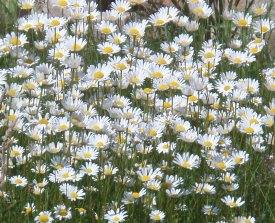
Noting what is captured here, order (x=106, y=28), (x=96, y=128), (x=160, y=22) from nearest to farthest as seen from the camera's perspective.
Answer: (x=96, y=128), (x=160, y=22), (x=106, y=28)

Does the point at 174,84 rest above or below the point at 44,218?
above

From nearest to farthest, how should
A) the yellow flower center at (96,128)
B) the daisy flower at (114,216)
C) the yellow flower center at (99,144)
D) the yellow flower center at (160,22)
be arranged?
the daisy flower at (114,216) < the yellow flower center at (99,144) < the yellow flower center at (96,128) < the yellow flower center at (160,22)

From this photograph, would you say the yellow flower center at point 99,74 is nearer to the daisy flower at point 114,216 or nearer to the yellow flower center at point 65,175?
the yellow flower center at point 65,175

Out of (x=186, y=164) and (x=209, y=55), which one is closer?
(x=186, y=164)

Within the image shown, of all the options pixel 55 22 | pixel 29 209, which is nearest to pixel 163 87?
pixel 55 22

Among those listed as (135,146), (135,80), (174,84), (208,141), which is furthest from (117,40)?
(208,141)

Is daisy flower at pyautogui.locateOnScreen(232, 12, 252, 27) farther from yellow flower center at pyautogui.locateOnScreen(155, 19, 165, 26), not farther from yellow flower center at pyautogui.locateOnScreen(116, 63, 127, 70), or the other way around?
yellow flower center at pyautogui.locateOnScreen(116, 63, 127, 70)

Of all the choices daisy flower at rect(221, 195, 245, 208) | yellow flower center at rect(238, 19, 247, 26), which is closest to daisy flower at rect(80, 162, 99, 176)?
daisy flower at rect(221, 195, 245, 208)

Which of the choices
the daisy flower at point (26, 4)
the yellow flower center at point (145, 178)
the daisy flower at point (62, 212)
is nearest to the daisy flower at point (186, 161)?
the yellow flower center at point (145, 178)

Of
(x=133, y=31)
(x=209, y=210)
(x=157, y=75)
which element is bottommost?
(x=209, y=210)

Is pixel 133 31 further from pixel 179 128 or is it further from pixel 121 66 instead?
pixel 179 128

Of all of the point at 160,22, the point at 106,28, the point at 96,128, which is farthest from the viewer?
the point at 106,28
